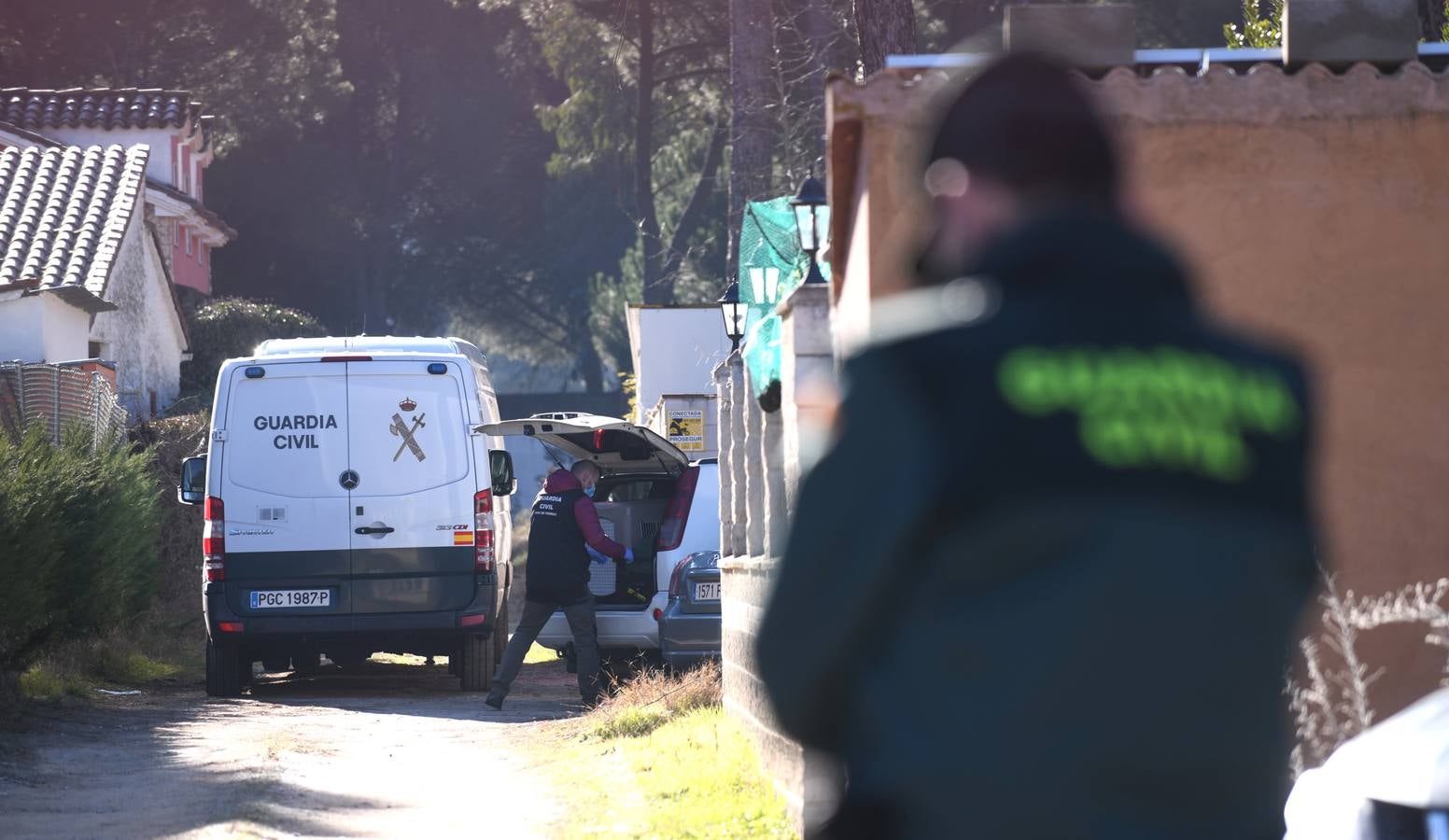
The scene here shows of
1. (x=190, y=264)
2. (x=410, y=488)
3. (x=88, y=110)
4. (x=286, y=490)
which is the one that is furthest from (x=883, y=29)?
(x=190, y=264)

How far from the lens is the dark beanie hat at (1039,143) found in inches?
91.8

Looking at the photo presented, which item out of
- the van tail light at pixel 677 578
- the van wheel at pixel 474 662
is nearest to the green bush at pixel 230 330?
the van wheel at pixel 474 662

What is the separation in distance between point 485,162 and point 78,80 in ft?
36.0

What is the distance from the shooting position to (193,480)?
46.3 ft

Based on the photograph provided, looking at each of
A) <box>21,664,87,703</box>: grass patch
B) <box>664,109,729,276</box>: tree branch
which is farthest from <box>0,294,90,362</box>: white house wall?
<box>664,109,729,276</box>: tree branch

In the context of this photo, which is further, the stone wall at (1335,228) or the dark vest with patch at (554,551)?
the dark vest with patch at (554,551)

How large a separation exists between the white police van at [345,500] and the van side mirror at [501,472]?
2.48 feet

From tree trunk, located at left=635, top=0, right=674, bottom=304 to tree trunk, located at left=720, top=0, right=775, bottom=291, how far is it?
560 inches

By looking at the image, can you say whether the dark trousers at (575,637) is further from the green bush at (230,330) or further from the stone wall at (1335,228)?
the green bush at (230,330)

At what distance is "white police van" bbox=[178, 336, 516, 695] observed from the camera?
13.2m

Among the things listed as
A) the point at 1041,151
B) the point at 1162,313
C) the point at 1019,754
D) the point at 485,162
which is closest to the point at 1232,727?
the point at 1019,754

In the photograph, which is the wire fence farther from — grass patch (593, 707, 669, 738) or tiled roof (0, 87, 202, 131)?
tiled roof (0, 87, 202, 131)

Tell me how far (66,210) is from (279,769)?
18.9 metres

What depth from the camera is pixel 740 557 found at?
9.30 meters
